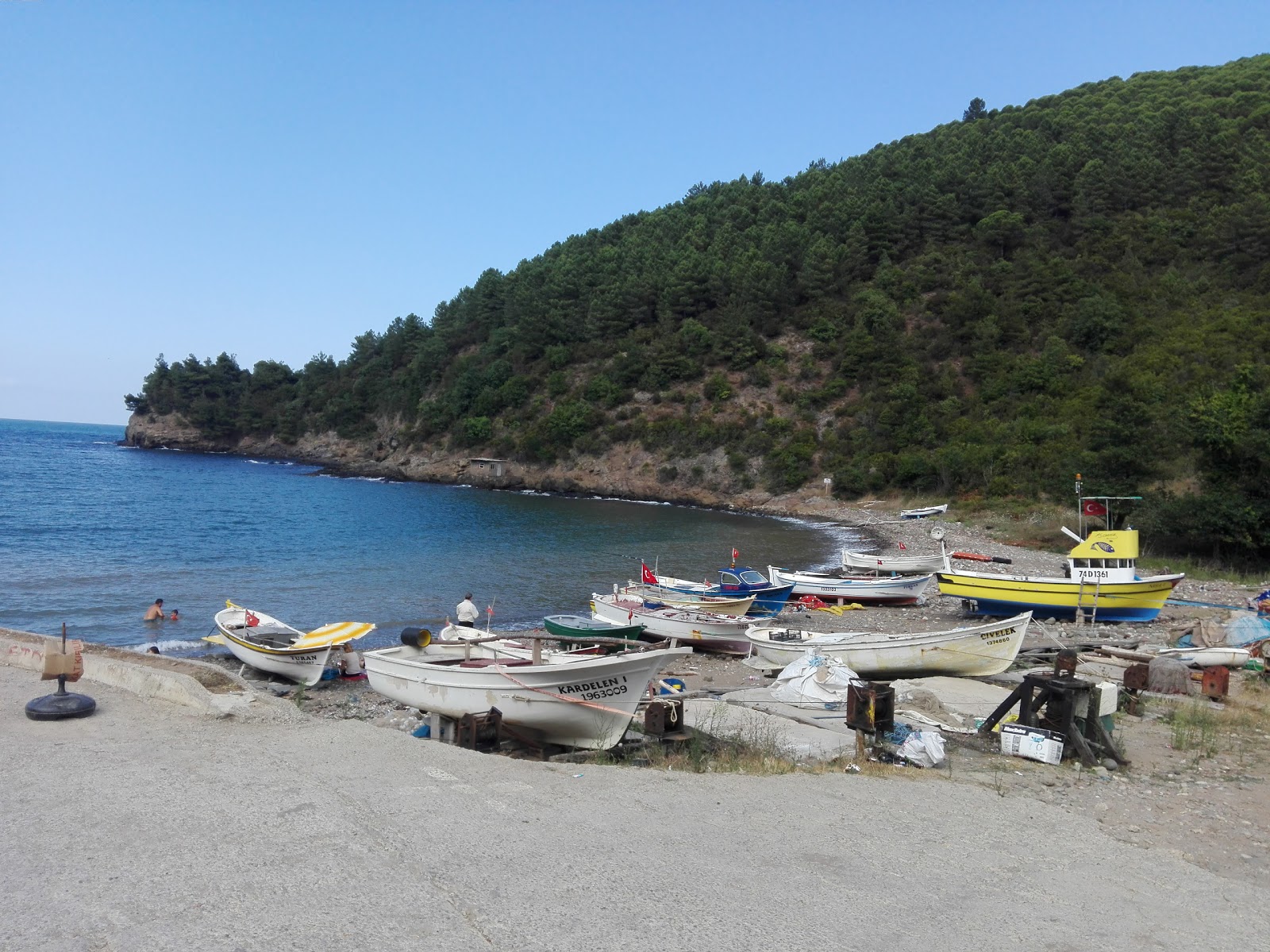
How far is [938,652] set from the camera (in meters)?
16.2

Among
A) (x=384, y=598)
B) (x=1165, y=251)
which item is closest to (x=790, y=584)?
(x=384, y=598)

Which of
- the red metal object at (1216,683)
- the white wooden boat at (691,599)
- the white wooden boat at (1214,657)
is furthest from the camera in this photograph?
the white wooden boat at (691,599)

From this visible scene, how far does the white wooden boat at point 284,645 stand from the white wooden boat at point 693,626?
6.90 metres

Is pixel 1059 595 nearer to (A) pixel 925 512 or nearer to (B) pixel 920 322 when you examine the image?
(A) pixel 925 512

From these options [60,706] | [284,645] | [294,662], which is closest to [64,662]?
[60,706]

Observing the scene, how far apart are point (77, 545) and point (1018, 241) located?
81.8 m

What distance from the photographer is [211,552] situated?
125 feet

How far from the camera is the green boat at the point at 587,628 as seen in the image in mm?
20734

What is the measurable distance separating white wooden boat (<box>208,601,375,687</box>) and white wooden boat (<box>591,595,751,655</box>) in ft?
22.7

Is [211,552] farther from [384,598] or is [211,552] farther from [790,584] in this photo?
[790,584]

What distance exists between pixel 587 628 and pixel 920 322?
67.2 m

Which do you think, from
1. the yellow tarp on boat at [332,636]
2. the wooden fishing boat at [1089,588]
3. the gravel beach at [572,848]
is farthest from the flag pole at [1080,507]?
the yellow tarp on boat at [332,636]

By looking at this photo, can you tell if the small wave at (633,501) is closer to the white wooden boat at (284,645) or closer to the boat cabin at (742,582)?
the boat cabin at (742,582)

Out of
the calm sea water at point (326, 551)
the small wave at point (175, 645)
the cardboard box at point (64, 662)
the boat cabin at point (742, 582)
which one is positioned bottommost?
the small wave at point (175, 645)
